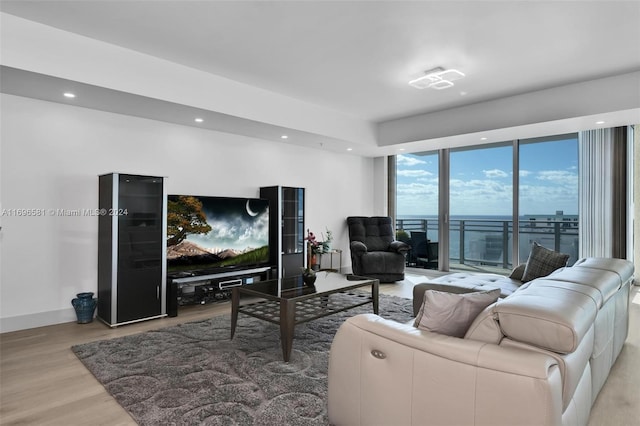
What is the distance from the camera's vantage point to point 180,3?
8.87 feet

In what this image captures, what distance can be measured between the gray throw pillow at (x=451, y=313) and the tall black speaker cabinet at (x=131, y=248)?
3.20 meters

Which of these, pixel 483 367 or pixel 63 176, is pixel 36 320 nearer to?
pixel 63 176

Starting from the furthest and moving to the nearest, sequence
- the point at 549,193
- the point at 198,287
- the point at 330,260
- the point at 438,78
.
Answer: the point at 330,260
the point at 549,193
the point at 198,287
the point at 438,78

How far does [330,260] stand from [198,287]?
275cm

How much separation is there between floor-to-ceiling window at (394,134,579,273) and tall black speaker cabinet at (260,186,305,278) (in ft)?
8.51

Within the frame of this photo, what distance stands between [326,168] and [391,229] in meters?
1.59

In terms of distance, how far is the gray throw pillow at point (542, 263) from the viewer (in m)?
3.61

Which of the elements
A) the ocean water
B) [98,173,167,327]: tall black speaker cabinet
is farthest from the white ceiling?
the ocean water

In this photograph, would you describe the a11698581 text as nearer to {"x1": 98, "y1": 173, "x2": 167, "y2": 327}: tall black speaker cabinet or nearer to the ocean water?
{"x1": 98, "y1": 173, "x2": 167, "y2": 327}: tall black speaker cabinet

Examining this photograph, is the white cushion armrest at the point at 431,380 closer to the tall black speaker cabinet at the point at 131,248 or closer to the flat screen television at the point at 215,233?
the tall black speaker cabinet at the point at 131,248

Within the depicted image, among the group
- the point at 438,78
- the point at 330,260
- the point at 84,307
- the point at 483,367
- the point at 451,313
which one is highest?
the point at 438,78

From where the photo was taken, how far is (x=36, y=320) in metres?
3.68

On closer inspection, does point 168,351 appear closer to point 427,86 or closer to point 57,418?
point 57,418

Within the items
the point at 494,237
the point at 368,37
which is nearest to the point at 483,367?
the point at 368,37
